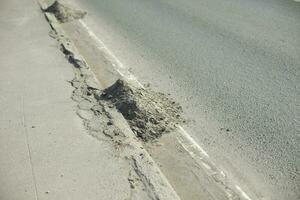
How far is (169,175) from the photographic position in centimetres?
498

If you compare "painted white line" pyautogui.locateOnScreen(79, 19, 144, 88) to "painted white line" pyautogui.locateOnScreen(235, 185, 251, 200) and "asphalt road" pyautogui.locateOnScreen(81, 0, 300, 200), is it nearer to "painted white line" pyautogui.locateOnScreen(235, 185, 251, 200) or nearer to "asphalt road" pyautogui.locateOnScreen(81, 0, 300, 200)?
"asphalt road" pyautogui.locateOnScreen(81, 0, 300, 200)

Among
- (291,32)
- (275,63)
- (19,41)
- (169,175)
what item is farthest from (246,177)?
(19,41)

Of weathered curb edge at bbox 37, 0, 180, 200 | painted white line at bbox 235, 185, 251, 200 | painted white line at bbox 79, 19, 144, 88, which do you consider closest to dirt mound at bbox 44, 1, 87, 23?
painted white line at bbox 79, 19, 144, 88

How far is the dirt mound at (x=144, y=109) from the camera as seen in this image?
579 cm

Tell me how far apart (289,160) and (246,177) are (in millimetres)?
622

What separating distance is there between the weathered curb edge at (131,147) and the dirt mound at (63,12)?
2718 millimetres

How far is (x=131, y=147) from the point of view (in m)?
5.36

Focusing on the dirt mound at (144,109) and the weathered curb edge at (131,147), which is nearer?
the weathered curb edge at (131,147)

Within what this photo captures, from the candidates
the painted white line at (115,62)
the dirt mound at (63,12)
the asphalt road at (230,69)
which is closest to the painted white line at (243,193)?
the asphalt road at (230,69)

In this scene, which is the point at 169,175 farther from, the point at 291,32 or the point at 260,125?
the point at 291,32

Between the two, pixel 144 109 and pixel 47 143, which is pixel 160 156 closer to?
pixel 144 109

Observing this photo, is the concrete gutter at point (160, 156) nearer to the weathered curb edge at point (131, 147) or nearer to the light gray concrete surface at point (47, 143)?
the weathered curb edge at point (131, 147)

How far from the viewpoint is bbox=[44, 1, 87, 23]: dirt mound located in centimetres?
1118

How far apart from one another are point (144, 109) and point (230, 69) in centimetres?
228
